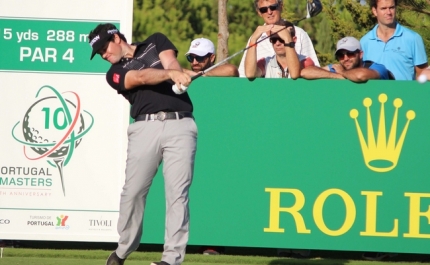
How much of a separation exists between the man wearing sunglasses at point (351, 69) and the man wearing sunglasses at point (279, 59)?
142 mm

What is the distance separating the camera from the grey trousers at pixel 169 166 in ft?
23.5

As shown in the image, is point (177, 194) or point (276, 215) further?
point (276, 215)

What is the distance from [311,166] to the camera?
8.48 metres

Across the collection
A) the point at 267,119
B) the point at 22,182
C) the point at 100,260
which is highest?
the point at 267,119

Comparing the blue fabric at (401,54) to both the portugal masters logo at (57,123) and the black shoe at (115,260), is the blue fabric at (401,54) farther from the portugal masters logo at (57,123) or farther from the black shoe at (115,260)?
the black shoe at (115,260)

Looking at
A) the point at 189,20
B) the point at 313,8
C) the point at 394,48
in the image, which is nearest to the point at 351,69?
the point at 394,48

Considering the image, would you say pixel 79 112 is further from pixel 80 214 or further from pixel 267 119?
pixel 267 119

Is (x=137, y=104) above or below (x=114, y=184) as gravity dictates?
above

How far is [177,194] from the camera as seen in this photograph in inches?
282

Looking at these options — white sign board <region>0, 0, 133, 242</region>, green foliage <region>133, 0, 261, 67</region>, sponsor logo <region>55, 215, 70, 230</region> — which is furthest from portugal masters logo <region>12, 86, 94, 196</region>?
green foliage <region>133, 0, 261, 67</region>

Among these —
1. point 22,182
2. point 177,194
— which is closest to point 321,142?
point 177,194

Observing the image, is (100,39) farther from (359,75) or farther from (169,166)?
(359,75)

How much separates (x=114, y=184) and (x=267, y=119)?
4.87 feet

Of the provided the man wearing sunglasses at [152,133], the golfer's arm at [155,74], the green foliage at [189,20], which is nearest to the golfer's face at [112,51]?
the man wearing sunglasses at [152,133]
